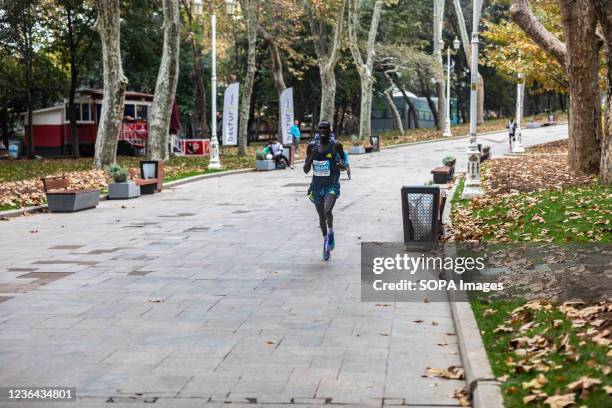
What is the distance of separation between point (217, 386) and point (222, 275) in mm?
4864

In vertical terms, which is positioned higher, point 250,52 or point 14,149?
point 250,52

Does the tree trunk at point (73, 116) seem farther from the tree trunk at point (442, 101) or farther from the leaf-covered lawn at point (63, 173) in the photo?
the tree trunk at point (442, 101)

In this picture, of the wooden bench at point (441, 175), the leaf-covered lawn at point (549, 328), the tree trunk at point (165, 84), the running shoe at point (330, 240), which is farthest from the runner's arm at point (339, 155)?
the tree trunk at point (165, 84)

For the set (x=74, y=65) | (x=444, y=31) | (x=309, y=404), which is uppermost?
(x=444, y=31)

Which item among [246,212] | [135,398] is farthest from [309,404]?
[246,212]

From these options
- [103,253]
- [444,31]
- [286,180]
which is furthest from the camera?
[444,31]

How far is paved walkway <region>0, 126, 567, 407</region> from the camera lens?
6.53 meters

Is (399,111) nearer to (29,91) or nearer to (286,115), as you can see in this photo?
(286,115)

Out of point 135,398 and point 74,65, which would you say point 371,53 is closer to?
point 74,65

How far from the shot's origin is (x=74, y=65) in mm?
41156

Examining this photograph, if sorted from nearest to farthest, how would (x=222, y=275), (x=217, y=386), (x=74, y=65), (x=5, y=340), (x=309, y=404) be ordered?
(x=309, y=404) → (x=217, y=386) → (x=5, y=340) → (x=222, y=275) → (x=74, y=65)

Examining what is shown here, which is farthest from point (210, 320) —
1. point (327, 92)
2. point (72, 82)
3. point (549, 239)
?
point (327, 92)

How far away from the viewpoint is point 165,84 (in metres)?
34.3

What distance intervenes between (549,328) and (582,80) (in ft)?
51.5
